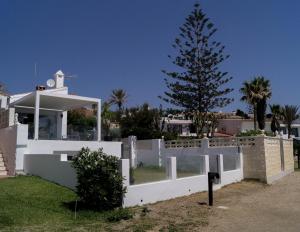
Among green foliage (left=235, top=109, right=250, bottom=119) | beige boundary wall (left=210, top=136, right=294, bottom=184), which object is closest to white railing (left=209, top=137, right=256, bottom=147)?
beige boundary wall (left=210, top=136, right=294, bottom=184)

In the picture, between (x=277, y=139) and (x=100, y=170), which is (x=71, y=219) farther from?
(x=277, y=139)

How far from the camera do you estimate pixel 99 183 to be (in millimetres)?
8992

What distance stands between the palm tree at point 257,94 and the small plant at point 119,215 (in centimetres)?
3156

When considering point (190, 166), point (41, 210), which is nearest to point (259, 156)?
point (190, 166)

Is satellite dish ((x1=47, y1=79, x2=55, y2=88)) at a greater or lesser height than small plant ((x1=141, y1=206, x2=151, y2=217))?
greater

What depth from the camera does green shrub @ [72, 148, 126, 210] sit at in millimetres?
8922

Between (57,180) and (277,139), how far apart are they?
1410 centimetres

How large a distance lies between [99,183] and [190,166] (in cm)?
501

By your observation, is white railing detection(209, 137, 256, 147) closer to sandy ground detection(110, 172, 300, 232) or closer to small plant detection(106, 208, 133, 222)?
sandy ground detection(110, 172, 300, 232)

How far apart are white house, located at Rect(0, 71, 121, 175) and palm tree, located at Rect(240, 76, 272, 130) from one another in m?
22.9

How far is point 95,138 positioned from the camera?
20062mm

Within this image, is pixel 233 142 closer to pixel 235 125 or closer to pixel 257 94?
pixel 257 94

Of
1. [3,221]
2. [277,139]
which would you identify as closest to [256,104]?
[277,139]

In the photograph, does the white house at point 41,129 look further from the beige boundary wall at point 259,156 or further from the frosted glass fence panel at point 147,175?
the beige boundary wall at point 259,156
